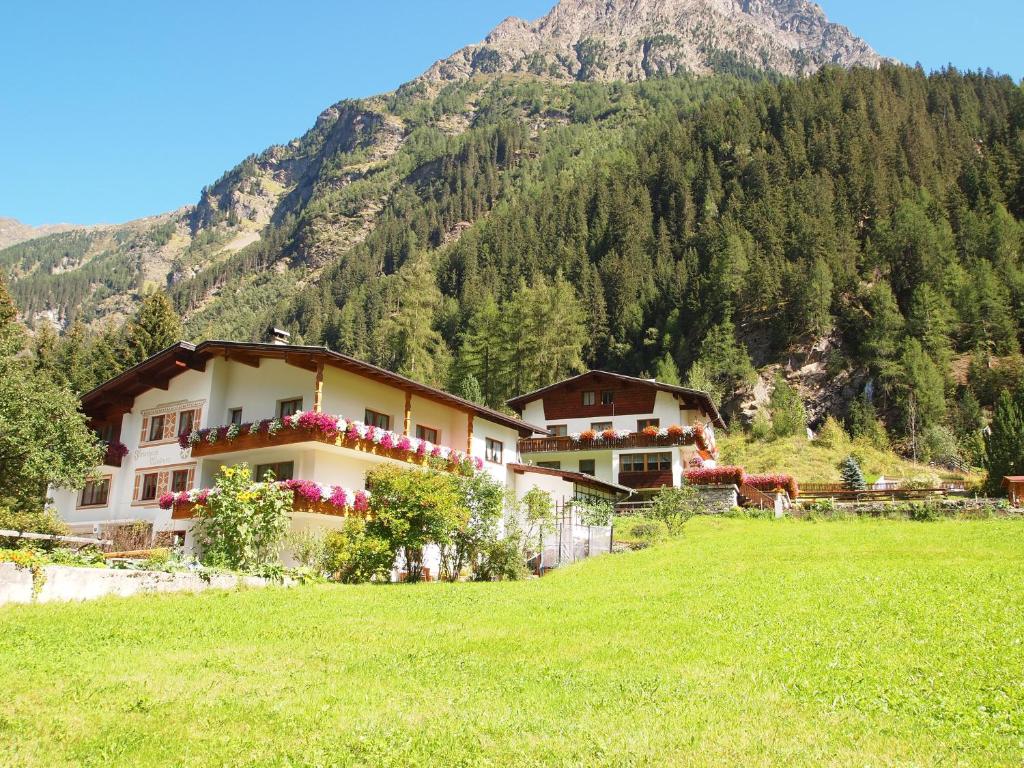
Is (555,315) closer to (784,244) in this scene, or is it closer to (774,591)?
(784,244)

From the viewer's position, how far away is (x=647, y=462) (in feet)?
159

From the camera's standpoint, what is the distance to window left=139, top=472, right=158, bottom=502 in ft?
103

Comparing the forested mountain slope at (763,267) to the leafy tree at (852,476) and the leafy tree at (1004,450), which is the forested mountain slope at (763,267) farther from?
the leafy tree at (1004,450)

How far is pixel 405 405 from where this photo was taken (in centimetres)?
3200

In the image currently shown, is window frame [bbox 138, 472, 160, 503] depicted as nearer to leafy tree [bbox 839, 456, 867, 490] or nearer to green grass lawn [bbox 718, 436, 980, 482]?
leafy tree [bbox 839, 456, 867, 490]

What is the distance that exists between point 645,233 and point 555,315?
46.3m

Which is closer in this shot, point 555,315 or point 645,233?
point 555,315

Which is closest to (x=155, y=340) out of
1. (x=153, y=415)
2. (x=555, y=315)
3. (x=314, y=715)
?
(x=153, y=415)

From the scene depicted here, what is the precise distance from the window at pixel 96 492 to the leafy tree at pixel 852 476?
4357 centimetres

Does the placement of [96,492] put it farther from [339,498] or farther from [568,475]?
[568,475]

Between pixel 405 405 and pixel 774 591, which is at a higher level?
pixel 405 405

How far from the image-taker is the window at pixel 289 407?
2967 cm

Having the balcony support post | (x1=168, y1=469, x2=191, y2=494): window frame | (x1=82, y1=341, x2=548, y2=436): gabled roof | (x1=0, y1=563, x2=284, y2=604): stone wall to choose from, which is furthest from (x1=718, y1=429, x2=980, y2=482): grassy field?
(x1=0, y1=563, x2=284, y2=604): stone wall

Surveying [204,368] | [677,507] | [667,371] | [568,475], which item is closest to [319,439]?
[204,368]
